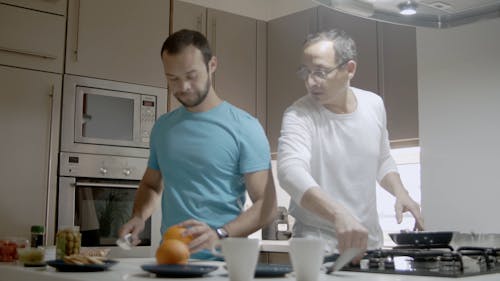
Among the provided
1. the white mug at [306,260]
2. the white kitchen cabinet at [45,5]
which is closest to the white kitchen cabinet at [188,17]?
the white kitchen cabinet at [45,5]

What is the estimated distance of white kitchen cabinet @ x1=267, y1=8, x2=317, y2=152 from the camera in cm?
340

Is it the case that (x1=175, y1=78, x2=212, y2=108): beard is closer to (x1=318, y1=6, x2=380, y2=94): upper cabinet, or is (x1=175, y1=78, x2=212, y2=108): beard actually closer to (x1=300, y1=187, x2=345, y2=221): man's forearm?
(x1=300, y1=187, x2=345, y2=221): man's forearm

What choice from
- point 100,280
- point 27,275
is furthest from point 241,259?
point 27,275

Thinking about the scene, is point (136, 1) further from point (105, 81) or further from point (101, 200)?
point (101, 200)

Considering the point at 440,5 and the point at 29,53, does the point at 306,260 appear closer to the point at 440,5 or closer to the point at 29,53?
the point at 440,5

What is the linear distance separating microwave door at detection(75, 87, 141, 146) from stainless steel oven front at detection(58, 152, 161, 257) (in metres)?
0.09

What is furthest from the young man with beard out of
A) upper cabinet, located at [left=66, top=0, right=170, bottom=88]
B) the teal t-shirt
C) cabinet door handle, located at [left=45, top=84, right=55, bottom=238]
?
upper cabinet, located at [left=66, top=0, right=170, bottom=88]

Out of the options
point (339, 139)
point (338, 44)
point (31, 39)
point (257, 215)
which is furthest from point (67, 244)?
point (31, 39)

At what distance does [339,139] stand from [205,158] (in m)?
0.43

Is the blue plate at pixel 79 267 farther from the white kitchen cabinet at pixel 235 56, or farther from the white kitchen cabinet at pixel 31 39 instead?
the white kitchen cabinet at pixel 235 56

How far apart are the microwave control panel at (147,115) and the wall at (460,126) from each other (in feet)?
4.41

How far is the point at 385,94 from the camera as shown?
9.84ft

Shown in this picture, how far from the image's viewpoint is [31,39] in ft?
9.23

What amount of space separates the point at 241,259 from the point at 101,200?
2.08 metres
